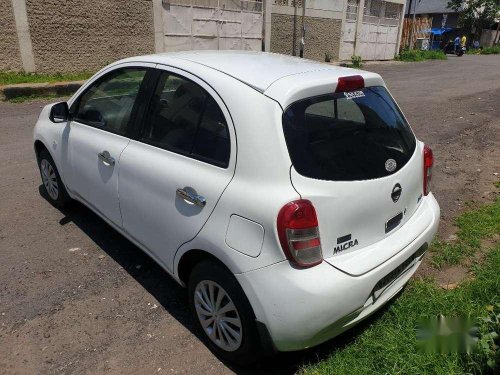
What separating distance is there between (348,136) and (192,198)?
3.13 ft

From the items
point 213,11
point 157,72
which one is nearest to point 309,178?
point 157,72

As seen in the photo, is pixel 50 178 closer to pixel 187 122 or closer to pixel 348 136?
pixel 187 122

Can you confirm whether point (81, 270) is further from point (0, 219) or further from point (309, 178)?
point (309, 178)

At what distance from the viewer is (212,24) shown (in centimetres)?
1527

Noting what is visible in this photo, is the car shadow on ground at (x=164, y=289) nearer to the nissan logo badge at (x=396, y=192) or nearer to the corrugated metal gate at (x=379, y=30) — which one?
the nissan logo badge at (x=396, y=192)

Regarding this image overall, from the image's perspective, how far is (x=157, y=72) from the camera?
2.93 m

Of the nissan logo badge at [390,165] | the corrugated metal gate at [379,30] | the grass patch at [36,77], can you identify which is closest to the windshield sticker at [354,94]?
the nissan logo badge at [390,165]

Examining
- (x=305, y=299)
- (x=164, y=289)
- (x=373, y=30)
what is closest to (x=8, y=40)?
(x=164, y=289)

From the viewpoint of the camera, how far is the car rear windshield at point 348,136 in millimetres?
2250

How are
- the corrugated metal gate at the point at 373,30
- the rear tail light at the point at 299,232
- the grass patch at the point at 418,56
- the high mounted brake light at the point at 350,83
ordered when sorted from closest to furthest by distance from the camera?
the rear tail light at the point at 299,232, the high mounted brake light at the point at 350,83, the corrugated metal gate at the point at 373,30, the grass patch at the point at 418,56

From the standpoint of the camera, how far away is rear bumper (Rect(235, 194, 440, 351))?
209 cm

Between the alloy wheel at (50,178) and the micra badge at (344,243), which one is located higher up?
the micra badge at (344,243)

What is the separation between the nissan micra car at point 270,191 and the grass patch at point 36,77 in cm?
915

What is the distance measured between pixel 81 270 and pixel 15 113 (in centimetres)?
668
